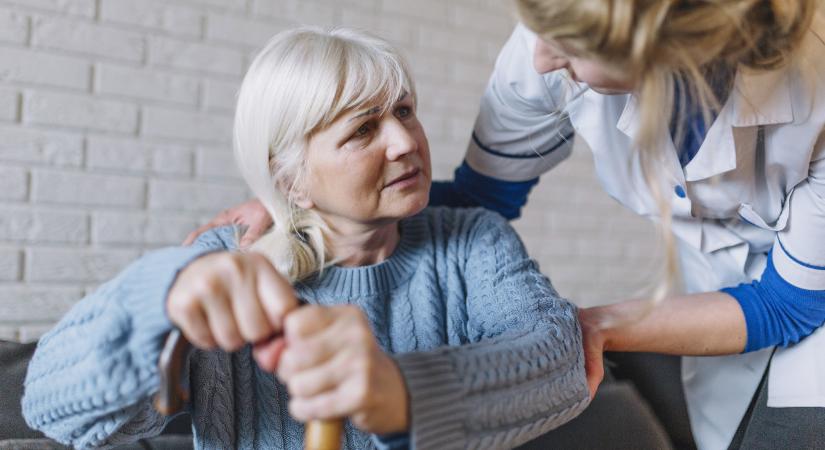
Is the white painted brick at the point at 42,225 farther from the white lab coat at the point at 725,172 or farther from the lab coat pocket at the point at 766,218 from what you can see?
the lab coat pocket at the point at 766,218

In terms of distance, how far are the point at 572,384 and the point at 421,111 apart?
1.59 m

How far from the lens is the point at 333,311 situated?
617 millimetres

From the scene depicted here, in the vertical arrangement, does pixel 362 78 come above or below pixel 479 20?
below

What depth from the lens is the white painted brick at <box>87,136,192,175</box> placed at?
6.00ft

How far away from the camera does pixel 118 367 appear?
29.0 inches

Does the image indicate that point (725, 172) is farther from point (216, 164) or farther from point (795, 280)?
point (216, 164)

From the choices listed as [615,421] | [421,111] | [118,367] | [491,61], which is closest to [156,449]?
[118,367]

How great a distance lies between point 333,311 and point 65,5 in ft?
4.92

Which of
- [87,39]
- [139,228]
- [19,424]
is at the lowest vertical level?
[19,424]

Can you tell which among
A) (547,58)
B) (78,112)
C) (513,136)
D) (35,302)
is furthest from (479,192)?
(35,302)

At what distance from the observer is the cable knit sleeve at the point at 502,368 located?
25.9 inches

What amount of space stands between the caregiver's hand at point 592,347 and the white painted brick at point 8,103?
4.64ft

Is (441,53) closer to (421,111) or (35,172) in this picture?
(421,111)

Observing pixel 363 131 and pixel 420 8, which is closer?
pixel 363 131
